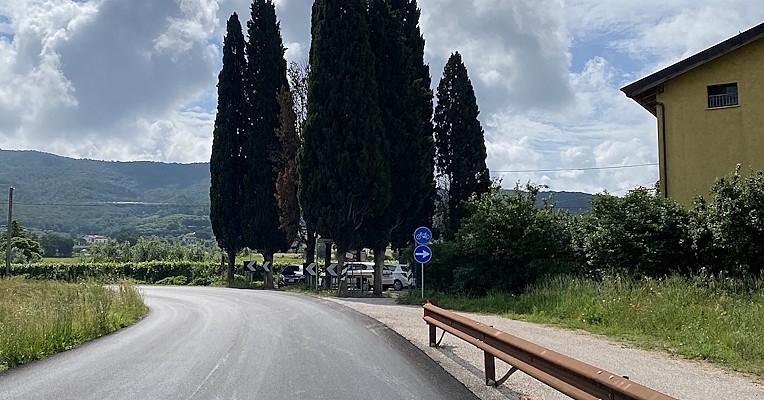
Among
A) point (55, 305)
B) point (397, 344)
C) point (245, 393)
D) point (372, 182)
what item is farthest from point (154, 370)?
point (372, 182)

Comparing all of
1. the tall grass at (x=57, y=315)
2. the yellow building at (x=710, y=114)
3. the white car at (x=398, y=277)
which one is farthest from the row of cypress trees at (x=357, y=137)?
the yellow building at (x=710, y=114)

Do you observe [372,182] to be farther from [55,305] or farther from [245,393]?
[245,393]

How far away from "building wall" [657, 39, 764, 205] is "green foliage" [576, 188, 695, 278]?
2054mm

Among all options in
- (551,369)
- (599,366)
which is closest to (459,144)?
(599,366)

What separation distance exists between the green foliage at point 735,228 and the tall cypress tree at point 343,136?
52.9 ft

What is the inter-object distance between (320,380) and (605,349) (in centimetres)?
549

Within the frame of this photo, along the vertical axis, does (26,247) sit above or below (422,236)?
below

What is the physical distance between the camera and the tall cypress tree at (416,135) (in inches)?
1352

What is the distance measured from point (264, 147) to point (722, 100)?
26430mm

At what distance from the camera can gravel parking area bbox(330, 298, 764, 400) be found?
8.48 m

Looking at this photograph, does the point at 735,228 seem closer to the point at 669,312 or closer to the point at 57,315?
the point at 669,312

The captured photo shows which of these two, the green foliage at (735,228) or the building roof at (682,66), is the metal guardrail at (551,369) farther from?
the building roof at (682,66)

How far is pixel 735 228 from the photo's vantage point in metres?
18.1

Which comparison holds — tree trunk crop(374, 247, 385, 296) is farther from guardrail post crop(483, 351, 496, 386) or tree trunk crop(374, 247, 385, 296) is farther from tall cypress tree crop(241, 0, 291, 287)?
guardrail post crop(483, 351, 496, 386)
